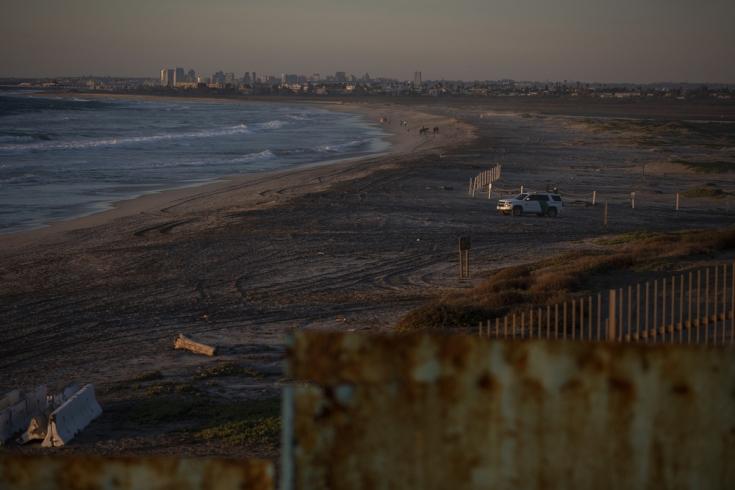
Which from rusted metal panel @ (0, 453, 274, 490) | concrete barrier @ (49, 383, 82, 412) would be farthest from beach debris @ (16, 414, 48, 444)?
rusted metal panel @ (0, 453, 274, 490)

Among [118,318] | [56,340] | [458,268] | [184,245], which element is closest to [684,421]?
[56,340]

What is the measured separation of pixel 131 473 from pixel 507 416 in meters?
0.90

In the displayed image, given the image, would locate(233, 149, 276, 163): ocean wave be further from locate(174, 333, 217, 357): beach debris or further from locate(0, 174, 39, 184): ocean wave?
locate(174, 333, 217, 357): beach debris

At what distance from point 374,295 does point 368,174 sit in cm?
2982

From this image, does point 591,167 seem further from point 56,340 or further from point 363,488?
point 363,488

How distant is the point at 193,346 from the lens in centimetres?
1667

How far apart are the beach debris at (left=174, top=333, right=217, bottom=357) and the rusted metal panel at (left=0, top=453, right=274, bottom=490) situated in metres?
14.2

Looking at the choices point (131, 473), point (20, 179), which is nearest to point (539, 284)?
point (131, 473)

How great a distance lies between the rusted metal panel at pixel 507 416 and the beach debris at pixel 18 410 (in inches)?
405

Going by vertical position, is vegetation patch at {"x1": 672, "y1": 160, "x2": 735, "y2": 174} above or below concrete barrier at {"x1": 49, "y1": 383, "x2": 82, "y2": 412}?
above

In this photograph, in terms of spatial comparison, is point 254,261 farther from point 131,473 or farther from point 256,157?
point 256,157

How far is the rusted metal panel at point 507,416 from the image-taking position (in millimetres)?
2074

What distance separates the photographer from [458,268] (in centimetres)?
2478

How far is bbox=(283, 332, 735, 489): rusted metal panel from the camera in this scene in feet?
6.81
